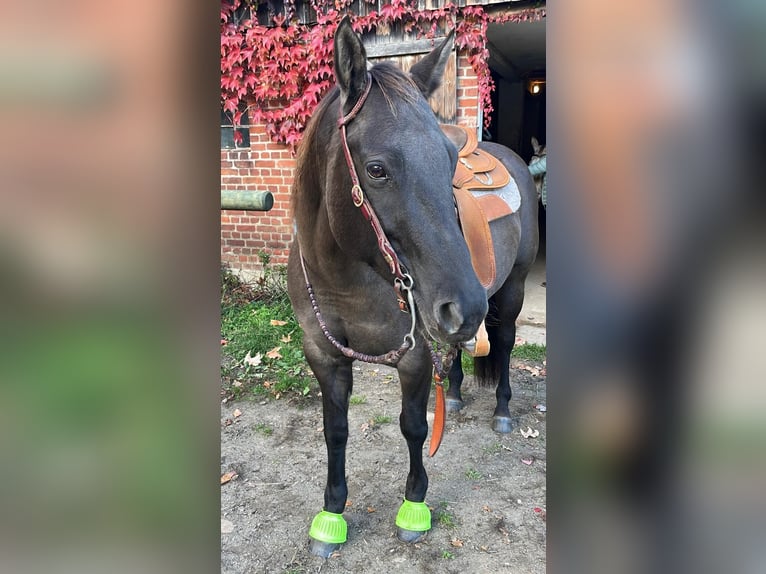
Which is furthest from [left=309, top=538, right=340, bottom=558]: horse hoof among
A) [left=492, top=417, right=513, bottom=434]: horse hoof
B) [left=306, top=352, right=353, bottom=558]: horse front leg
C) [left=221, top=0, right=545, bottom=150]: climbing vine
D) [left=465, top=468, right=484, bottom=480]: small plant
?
[left=221, top=0, right=545, bottom=150]: climbing vine

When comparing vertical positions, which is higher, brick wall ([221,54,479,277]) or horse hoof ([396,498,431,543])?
brick wall ([221,54,479,277])

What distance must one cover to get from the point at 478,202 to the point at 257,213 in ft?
11.6

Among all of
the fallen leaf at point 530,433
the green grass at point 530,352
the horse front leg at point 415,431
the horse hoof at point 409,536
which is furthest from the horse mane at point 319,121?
the green grass at point 530,352

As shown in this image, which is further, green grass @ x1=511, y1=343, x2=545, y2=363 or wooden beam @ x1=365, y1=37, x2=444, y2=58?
wooden beam @ x1=365, y1=37, x2=444, y2=58

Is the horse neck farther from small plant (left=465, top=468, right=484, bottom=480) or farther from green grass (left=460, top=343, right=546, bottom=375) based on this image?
green grass (left=460, top=343, right=546, bottom=375)

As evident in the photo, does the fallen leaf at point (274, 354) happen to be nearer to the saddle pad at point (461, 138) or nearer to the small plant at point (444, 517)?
the small plant at point (444, 517)

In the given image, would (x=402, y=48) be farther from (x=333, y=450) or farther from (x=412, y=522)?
(x=412, y=522)

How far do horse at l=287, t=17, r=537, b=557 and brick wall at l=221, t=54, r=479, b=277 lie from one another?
3.56m

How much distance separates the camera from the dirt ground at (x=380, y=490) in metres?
2.15

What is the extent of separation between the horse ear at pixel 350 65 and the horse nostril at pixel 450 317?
2.36 ft

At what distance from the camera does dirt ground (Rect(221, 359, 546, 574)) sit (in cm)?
215

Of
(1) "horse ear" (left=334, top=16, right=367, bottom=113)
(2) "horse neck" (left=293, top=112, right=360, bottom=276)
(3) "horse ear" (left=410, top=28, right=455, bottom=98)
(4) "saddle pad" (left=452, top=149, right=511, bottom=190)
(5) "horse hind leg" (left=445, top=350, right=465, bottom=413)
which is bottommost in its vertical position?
(5) "horse hind leg" (left=445, top=350, right=465, bottom=413)
